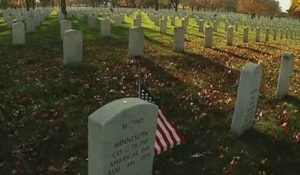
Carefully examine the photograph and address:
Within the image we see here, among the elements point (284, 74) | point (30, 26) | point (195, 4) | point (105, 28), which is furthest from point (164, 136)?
point (195, 4)

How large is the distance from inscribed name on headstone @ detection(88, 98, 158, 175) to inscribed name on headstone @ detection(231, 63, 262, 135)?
10.3 feet

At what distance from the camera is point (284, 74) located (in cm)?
1084

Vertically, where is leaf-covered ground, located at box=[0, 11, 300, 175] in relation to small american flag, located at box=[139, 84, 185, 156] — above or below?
below

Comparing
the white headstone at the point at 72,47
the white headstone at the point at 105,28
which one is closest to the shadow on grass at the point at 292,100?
the white headstone at the point at 72,47

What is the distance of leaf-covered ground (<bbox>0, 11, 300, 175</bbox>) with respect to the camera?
774 centimetres

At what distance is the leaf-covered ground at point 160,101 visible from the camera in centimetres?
774

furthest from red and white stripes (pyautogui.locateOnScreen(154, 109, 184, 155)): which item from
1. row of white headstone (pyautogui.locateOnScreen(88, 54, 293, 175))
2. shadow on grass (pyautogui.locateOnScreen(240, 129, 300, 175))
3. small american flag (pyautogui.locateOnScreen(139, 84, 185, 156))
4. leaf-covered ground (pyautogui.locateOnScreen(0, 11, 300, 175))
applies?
shadow on grass (pyautogui.locateOnScreen(240, 129, 300, 175))

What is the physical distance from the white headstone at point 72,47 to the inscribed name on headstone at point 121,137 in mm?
8739

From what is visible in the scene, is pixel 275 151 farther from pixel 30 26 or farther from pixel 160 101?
pixel 30 26

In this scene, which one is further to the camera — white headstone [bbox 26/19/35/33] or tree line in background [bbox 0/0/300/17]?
tree line in background [bbox 0/0/300/17]

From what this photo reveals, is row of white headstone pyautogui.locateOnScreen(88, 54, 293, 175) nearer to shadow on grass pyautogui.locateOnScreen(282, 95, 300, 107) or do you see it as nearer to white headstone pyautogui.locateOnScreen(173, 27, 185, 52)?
shadow on grass pyautogui.locateOnScreen(282, 95, 300, 107)

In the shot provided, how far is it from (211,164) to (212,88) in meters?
4.48

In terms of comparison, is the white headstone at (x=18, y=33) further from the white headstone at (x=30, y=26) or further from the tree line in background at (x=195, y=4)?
the tree line in background at (x=195, y=4)

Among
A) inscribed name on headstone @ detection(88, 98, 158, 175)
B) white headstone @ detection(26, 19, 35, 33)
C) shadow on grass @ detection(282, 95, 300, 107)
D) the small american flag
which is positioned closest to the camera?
inscribed name on headstone @ detection(88, 98, 158, 175)
